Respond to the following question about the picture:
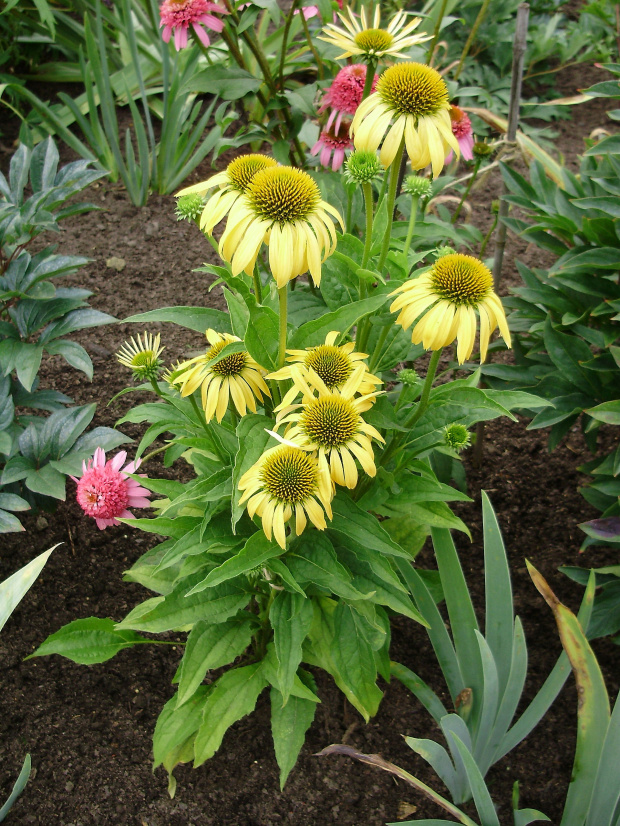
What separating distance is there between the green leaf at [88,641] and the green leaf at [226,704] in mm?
228

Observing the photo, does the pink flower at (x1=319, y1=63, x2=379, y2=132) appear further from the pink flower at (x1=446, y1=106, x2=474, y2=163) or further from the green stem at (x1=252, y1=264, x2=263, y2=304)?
the green stem at (x1=252, y1=264, x2=263, y2=304)

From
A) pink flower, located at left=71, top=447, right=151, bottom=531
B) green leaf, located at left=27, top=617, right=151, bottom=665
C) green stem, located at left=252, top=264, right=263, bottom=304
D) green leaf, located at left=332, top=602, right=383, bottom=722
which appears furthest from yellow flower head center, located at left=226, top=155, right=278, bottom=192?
green leaf, located at left=27, top=617, right=151, bottom=665

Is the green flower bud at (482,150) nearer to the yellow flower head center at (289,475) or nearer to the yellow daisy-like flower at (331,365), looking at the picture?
the yellow daisy-like flower at (331,365)

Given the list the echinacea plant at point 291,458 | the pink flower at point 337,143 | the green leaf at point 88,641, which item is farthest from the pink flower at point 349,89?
the green leaf at point 88,641

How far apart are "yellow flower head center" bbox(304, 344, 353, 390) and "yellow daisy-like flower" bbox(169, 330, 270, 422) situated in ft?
0.35

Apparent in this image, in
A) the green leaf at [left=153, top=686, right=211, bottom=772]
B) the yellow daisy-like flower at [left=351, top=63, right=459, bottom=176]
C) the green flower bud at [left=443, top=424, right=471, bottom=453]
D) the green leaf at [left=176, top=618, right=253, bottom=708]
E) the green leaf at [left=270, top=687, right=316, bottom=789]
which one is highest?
the yellow daisy-like flower at [left=351, top=63, right=459, bottom=176]

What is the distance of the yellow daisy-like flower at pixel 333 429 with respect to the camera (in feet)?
3.56

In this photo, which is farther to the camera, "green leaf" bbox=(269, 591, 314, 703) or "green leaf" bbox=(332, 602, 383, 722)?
"green leaf" bbox=(332, 602, 383, 722)

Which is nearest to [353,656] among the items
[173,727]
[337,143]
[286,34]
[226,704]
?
[226,704]

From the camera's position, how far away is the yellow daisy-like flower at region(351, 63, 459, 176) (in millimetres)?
1076

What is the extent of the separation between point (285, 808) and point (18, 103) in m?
3.04

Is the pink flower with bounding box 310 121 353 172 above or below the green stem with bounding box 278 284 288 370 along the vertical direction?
above

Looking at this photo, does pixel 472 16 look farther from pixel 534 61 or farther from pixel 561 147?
pixel 561 147

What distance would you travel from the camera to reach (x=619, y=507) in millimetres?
1671
